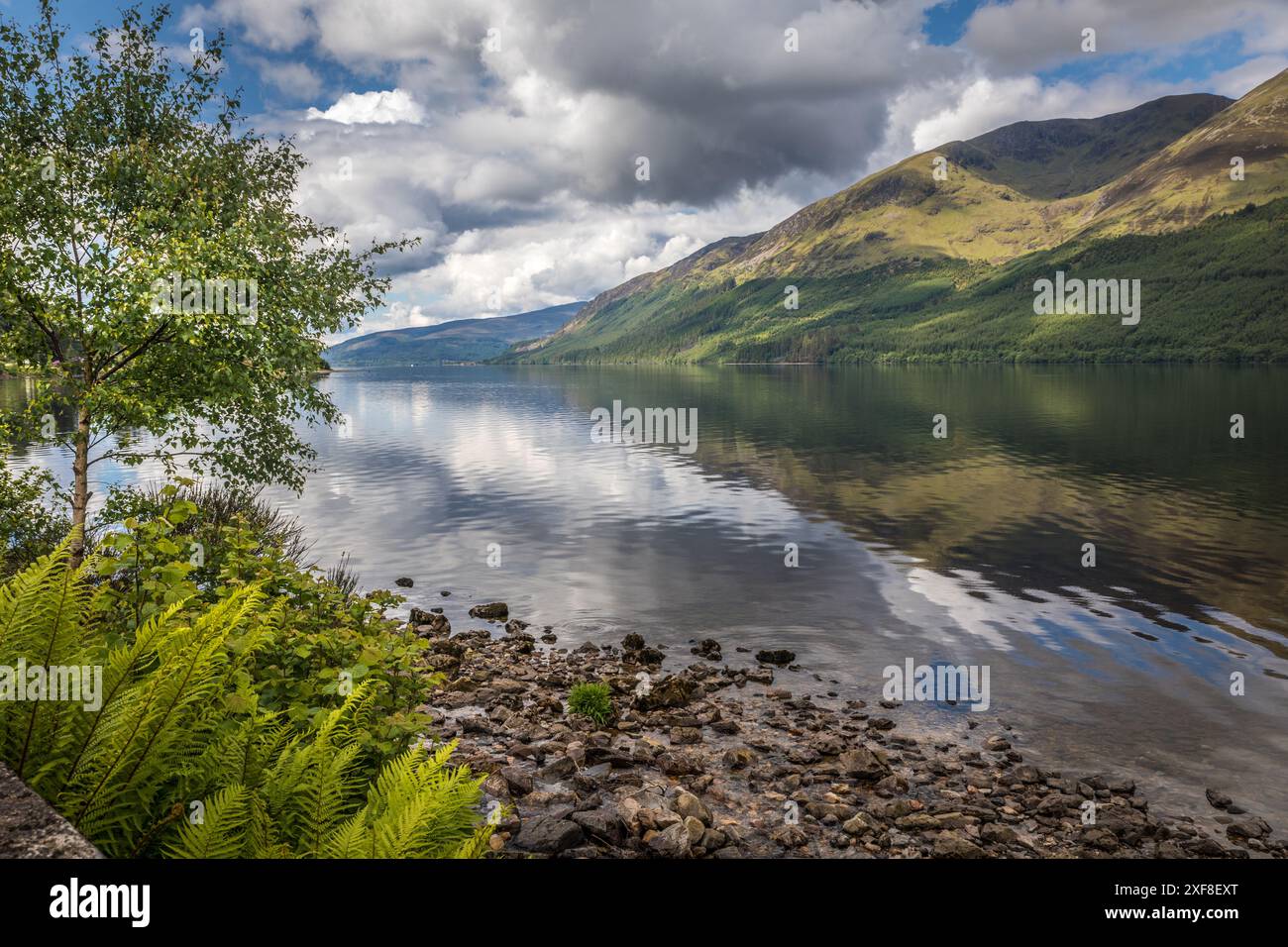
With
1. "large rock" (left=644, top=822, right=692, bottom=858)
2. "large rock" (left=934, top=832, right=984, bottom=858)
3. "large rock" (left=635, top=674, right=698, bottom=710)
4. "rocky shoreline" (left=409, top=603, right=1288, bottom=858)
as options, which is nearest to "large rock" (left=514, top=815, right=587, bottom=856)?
"rocky shoreline" (left=409, top=603, right=1288, bottom=858)

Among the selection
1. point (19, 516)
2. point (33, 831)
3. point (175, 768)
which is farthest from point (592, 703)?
point (19, 516)

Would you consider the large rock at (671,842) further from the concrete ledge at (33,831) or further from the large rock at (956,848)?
the concrete ledge at (33,831)

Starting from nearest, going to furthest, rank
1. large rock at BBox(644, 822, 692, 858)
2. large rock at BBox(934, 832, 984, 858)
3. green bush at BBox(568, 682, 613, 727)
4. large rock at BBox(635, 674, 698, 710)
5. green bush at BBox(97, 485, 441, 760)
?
green bush at BBox(97, 485, 441, 760) < large rock at BBox(644, 822, 692, 858) < large rock at BBox(934, 832, 984, 858) < green bush at BBox(568, 682, 613, 727) < large rock at BBox(635, 674, 698, 710)

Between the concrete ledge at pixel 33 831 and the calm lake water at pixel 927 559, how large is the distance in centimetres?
1639

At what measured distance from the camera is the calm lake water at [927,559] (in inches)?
714

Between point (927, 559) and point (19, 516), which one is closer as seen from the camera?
point (19, 516)

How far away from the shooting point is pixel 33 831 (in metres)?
3.51

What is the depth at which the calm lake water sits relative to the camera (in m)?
18.1

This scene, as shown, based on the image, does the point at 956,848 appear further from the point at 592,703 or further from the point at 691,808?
the point at 592,703

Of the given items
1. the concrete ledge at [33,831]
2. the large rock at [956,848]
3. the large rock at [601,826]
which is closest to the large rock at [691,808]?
the large rock at [601,826]

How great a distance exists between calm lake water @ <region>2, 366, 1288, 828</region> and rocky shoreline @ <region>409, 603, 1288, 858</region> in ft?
4.32

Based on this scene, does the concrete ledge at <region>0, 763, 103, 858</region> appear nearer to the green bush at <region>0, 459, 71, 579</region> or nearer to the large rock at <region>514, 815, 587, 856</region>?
the large rock at <region>514, 815, 587, 856</region>

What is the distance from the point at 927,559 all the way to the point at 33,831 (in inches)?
1295
